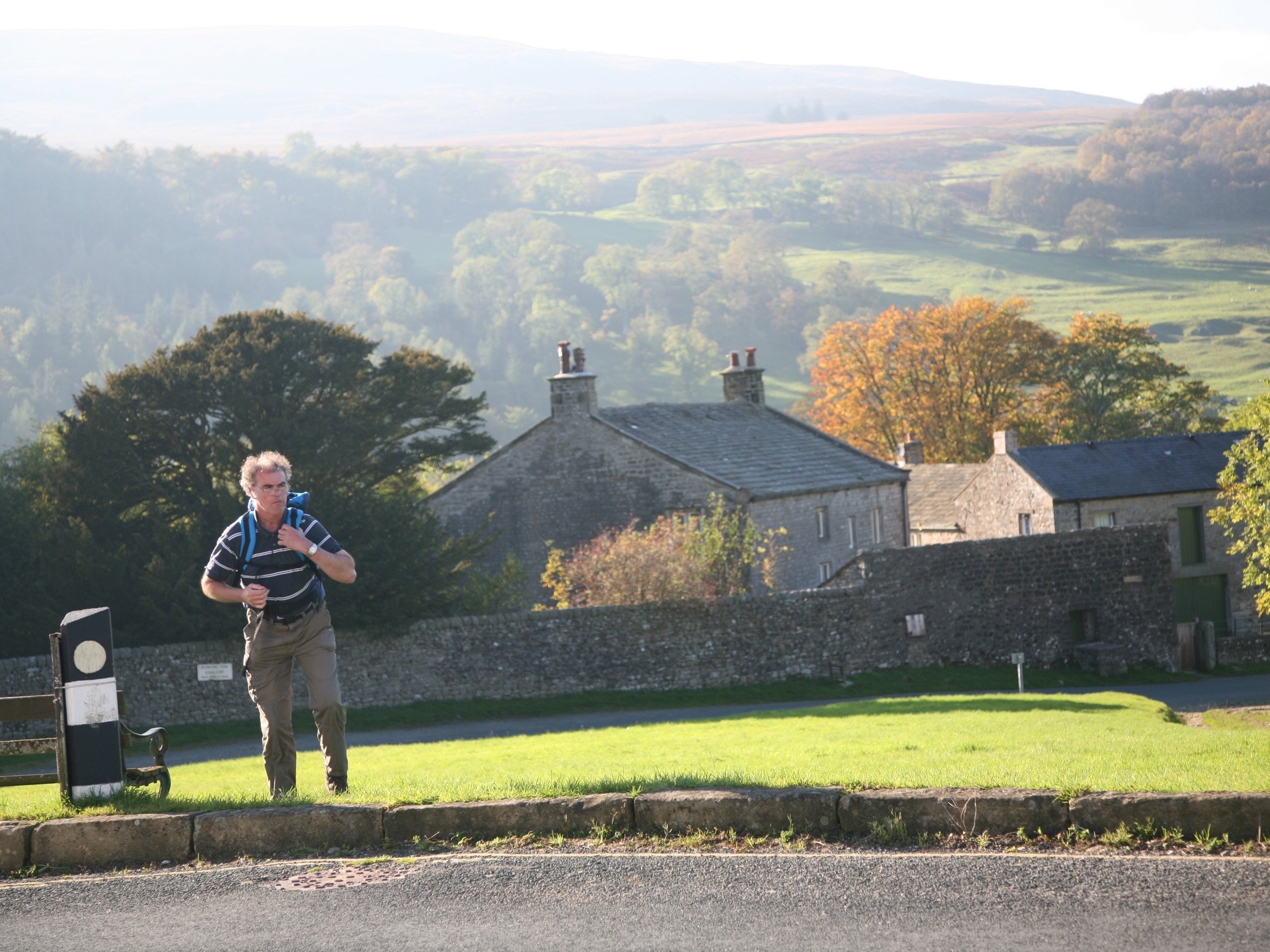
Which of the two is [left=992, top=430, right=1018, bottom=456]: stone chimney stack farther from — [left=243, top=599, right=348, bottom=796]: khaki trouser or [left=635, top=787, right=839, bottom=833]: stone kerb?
[left=635, top=787, right=839, bottom=833]: stone kerb

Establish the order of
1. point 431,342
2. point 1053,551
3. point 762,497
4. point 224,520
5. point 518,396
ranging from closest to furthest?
point 224,520
point 1053,551
point 762,497
point 518,396
point 431,342

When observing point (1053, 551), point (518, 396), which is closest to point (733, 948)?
point (1053, 551)

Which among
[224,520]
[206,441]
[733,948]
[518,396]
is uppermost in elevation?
[518,396]

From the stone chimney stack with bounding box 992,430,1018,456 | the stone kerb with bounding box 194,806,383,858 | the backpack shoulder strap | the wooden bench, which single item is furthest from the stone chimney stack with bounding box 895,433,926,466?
the stone kerb with bounding box 194,806,383,858

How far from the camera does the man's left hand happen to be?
25.5 feet

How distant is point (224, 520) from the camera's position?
2694 centimetres

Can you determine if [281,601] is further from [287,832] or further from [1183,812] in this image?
[1183,812]

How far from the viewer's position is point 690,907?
227 inches

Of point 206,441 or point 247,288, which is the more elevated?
point 247,288

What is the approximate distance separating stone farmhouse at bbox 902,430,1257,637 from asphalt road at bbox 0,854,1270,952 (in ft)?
117

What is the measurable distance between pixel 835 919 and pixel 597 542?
965 inches

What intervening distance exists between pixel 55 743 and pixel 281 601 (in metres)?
1.64

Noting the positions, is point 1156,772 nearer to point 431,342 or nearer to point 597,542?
point 597,542

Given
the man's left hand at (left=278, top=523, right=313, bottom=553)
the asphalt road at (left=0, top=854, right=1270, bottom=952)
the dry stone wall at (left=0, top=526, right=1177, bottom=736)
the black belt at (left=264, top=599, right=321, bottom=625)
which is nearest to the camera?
the asphalt road at (left=0, top=854, right=1270, bottom=952)
